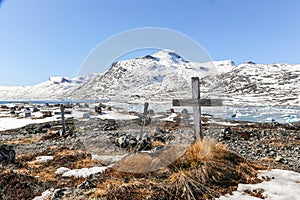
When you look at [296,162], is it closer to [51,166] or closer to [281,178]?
[281,178]

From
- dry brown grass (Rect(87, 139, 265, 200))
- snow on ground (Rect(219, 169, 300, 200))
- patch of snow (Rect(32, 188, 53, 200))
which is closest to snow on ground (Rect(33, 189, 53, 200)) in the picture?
patch of snow (Rect(32, 188, 53, 200))

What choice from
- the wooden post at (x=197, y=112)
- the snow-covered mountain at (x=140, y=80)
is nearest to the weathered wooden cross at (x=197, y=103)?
the wooden post at (x=197, y=112)

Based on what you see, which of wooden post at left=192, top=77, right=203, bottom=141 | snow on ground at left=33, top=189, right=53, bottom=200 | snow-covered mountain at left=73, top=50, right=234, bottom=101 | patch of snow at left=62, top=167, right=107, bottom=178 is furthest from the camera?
snow-covered mountain at left=73, top=50, right=234, bottom=101

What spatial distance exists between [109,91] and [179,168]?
11659 mm

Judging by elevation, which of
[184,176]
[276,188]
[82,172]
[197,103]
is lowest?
[82,172]

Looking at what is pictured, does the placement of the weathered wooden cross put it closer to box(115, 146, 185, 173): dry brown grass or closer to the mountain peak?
the mountain peak

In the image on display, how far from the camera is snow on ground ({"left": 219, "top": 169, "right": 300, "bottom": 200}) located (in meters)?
5.81

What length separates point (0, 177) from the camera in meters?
8.27

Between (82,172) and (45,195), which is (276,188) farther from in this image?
(82,172)

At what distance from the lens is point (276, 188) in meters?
6.33

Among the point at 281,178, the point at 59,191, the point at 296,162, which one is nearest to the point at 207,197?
the point at 281,178

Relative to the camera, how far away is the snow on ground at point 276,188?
5.81m

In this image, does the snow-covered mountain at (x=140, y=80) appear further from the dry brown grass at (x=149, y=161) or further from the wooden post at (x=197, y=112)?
the dry brown grass at (x=149, y=161)

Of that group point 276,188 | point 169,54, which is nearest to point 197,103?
point 169,54
